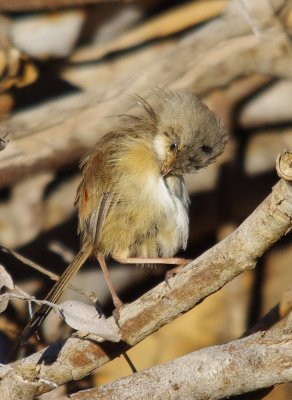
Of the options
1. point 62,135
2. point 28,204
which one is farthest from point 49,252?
point 62,135

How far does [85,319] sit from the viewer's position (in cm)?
358

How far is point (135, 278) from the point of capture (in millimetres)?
6719

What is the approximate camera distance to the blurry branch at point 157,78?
589cm

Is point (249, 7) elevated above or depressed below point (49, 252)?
above

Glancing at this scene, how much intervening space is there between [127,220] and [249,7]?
249cm

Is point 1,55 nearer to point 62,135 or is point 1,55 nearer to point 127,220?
point 62,135

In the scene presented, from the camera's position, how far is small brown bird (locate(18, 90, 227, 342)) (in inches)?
180

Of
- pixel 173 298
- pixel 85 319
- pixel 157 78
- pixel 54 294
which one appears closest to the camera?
pixel 85 319

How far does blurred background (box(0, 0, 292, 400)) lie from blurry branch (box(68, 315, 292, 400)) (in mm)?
1886

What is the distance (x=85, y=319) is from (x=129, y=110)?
2.59 meters

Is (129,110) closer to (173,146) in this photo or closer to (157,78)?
(157,78)

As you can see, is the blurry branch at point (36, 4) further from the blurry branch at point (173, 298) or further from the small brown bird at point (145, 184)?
the blurry branch at point (173, 298)

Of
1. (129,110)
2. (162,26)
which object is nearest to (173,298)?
(129,110)

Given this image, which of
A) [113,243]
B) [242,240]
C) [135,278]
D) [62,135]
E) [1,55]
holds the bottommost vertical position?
[242,240]
